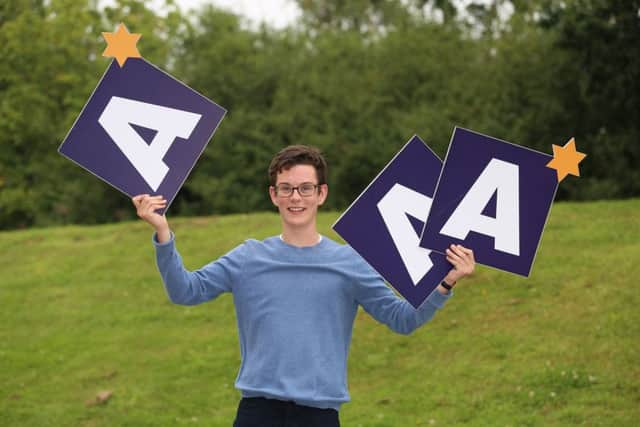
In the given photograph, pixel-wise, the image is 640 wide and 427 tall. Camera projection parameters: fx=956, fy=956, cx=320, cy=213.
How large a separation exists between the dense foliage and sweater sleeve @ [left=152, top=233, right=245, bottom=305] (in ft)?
37.6

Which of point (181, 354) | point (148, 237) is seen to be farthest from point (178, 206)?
point (181, 354)

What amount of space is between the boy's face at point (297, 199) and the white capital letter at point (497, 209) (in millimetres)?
616

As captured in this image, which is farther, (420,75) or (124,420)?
(420,75)

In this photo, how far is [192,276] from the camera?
A: 157 inches

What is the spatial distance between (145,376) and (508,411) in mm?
4247

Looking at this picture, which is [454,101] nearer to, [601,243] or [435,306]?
[601,243]

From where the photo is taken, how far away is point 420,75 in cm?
2377

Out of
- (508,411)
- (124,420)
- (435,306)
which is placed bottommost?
(124,420)

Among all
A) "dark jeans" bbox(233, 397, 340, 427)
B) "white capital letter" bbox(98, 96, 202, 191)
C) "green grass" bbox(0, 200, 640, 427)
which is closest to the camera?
"dark jeans" bbox(233, 397, 340, 427)

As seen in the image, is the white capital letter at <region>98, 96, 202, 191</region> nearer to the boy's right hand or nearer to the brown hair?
the boy's right hand

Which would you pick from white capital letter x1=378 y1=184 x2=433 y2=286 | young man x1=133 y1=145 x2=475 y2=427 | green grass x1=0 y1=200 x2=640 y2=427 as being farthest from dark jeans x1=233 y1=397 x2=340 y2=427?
green grass x1=0 y1=200 x2=640 y2=427

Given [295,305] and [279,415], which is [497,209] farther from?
[279,415]

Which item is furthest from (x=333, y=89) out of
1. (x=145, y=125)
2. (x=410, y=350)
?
(x=145, y=125)

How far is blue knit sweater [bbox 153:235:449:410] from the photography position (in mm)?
3781
